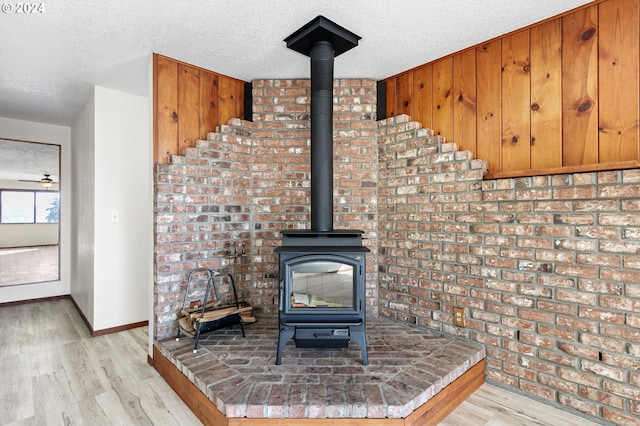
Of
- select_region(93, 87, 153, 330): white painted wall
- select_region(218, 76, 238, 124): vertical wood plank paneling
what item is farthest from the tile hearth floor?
select_region(218, 76, 238, 124): vertical wood plank paneling

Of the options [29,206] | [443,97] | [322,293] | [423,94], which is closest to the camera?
[322,293]

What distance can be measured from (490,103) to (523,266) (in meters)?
1.14

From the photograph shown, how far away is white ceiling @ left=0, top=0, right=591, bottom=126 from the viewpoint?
1889mm

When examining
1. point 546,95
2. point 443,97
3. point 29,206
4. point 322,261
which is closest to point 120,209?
point 322,261

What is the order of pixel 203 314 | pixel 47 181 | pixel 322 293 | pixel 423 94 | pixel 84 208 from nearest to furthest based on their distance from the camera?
pixel 322 293 < pixel 203 314 < pixel 423 94 < pixel 84 208 < pixel 47 181

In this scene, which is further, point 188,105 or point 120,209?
point 120,209

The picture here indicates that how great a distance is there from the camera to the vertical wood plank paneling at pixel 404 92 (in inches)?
109

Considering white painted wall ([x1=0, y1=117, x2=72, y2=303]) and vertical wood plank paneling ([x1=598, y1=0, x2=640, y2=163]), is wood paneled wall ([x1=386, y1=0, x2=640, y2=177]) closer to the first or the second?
vertical wood plank paneling ([x1=598, y1=0, x2=640, y2=163])

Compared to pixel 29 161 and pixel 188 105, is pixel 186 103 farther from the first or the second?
pixel 29 161

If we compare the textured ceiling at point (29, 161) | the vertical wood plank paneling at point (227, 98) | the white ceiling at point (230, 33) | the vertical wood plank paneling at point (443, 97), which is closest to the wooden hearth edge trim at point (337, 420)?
the vertical wood plank paneling at point (443, 97)

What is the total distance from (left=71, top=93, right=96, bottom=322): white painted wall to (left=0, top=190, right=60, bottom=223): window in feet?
1.51

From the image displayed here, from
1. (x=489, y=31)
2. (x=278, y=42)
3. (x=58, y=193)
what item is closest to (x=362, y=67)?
(x=278, y=42)

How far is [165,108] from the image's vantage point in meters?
2.53

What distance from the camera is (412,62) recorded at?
8.59ft
